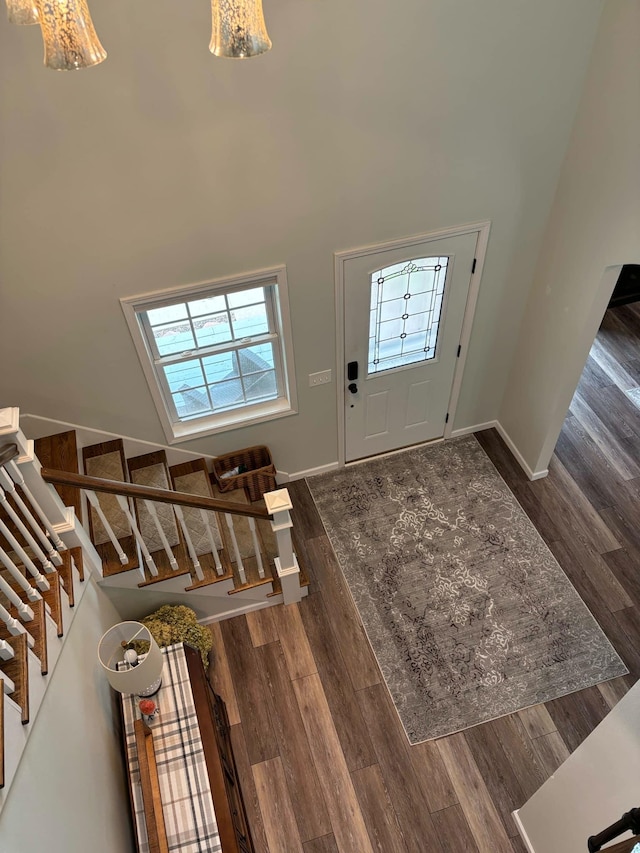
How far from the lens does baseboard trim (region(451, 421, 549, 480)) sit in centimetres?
512

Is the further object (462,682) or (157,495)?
(462,682)

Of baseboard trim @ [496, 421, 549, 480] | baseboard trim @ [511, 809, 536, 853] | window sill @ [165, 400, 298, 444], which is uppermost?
window sill @ [165, 400, 298, 444]

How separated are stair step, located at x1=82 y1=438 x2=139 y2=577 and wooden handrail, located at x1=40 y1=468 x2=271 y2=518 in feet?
1.71

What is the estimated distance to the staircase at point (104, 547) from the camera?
2.57 m

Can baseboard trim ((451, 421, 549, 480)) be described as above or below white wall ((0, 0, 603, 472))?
below

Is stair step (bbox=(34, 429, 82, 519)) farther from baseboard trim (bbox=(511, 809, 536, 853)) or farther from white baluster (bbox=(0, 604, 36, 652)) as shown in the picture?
baseboard trim (bbox=(511, 809, 536, 853))

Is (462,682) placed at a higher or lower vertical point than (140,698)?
lower

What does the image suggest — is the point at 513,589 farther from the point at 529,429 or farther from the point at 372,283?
the point at 372,283

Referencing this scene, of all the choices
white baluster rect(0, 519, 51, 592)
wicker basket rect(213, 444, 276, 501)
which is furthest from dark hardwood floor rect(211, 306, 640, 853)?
white baluster rect(0, 519, 51, 592)

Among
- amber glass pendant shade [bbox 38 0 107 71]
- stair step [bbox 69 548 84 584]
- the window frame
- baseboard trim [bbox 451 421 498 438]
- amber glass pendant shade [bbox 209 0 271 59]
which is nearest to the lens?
amber glass pendant shade [bbox 38 0 107 71]

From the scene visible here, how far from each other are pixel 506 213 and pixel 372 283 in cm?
100

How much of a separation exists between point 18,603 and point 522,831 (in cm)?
300

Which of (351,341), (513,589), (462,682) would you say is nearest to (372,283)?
(351,341)

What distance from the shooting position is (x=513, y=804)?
11.5 ft
